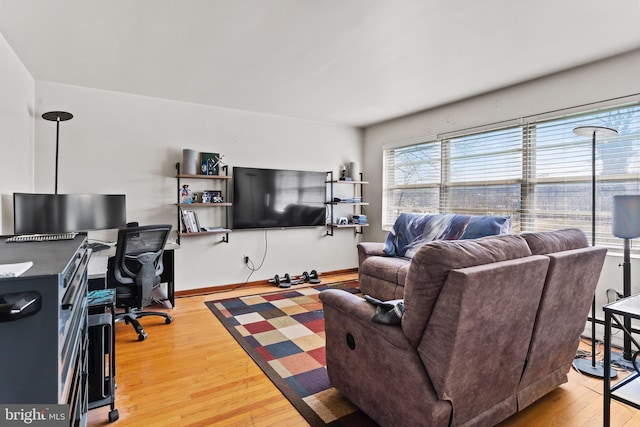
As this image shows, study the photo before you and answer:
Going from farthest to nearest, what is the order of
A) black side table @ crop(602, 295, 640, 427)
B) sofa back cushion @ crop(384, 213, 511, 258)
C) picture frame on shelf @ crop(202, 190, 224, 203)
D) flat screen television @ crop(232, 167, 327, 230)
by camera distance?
flat screen television @ crop(232, 167, 327, 230)
picture frame on shelf @ crop(202, 190, 224, 203)
sofa back cushion @ crop(384, 213, 511, 258)
black side table @ crop(602, 295, 640, 427)

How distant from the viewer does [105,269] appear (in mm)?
2191

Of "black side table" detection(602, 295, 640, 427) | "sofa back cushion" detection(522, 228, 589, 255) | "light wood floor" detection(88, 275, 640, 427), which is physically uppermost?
"sofa back cushion" detection(522, 228, 589, 255)

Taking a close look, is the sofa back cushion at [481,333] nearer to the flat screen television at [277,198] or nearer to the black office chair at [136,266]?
the black office chair at [136,266]

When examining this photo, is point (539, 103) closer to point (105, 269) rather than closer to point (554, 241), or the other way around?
point (554, 241)

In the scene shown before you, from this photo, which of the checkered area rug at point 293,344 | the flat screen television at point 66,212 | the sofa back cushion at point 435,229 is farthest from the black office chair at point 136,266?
the sofa back cushion at point 435,229

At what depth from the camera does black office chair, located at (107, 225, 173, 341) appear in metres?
2.83

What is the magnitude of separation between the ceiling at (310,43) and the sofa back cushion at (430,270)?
1.56 meters

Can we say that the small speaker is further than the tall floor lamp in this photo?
Yes

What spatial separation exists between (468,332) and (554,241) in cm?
87

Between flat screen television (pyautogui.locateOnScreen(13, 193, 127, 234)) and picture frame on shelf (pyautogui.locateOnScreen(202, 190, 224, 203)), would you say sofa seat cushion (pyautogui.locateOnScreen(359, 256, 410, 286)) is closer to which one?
picture frame on shelf (pyautogui.locateOnScreen(202, 190, 224, 203))

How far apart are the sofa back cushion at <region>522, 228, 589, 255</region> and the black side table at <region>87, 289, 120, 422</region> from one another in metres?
2.22

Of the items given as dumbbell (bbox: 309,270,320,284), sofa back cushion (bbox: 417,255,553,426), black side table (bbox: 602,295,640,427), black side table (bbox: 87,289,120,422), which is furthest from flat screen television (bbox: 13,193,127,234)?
black side table (bbox: 602,295,640,427)

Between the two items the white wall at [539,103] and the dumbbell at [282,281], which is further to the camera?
the dumbbell at [282,281]

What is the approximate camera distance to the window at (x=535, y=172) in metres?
2.81
